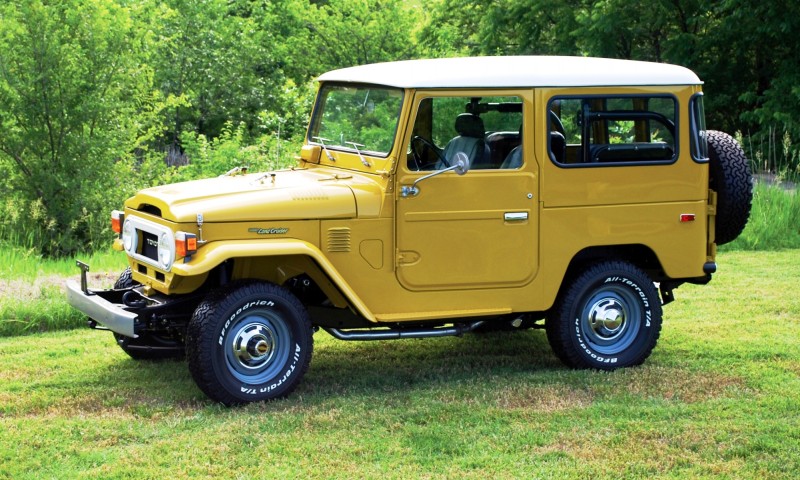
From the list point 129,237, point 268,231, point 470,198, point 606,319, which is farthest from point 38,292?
point 606,319

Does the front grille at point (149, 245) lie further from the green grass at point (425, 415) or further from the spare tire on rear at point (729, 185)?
the spare tire on rear at point (729, 185)

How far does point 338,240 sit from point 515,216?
1167 mm

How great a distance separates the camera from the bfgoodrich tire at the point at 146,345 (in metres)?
7.29

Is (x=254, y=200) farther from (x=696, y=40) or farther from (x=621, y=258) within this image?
(x=696, y=40)

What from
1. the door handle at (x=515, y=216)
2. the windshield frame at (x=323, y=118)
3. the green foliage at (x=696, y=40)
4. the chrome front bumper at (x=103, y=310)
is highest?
the green foliage at (x=696, y=40)

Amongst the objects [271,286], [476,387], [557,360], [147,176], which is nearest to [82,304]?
[271,286]

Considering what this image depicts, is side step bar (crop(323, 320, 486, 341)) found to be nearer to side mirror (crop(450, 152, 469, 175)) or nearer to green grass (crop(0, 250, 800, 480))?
green grass (crop(0, 250, 800, 480))

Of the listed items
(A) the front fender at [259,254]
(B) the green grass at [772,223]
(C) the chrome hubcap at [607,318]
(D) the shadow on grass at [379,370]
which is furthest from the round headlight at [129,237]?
(B) the green grass at [772,223]

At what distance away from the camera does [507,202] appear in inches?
281

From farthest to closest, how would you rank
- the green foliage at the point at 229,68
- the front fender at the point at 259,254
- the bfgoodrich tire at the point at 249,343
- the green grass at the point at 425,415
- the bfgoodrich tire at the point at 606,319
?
the green foliage at the point at 229,68 → the bfgoodrich tire at the point at 606,319 → the bfgoodrich tire at the point at 249,343 → the front fender at the point at 259,254 → the green grass at the point at 425,415

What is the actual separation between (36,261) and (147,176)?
12.2 ft

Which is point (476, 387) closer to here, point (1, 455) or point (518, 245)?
point (518, 245)

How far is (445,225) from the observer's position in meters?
7.02

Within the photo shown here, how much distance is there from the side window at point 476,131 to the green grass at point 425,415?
1456mm
